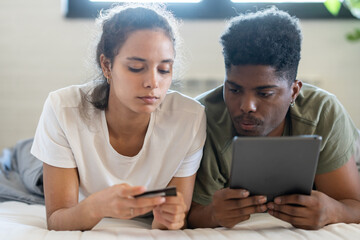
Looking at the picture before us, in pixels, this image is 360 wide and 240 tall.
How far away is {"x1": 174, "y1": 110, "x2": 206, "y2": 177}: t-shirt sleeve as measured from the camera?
138 centimetres

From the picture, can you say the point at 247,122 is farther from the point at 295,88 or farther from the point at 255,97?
the point at 295,88

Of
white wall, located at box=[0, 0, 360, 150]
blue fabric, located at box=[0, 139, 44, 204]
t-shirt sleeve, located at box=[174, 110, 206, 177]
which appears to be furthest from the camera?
white wall, located at box=[0, 0, 360, 150]

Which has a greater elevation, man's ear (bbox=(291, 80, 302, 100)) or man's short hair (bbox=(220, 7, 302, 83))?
man's short hair (bbox=(220, 7, 302, 83))

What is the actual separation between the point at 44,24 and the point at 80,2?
0.30 metres

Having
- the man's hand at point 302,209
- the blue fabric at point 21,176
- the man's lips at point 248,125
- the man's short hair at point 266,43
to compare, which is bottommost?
the blue fabric at point 21,176

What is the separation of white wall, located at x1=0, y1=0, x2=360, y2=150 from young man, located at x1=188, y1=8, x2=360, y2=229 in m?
1.87

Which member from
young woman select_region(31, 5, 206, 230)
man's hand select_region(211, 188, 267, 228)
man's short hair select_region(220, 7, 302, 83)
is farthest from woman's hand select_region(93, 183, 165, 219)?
man's short hair select_region(220, 7, 302, 83)

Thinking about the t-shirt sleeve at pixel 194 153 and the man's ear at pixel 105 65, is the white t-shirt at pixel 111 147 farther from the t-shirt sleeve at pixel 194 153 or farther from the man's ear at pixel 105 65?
the man's ear at pixel 105 65

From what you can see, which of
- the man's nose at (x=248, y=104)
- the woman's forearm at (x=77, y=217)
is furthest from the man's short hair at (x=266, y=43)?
the woman's forearm at (x=77, y=217)

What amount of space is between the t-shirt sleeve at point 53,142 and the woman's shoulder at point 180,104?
0.32 m

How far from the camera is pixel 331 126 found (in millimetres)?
1374

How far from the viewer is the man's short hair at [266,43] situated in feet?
4.23

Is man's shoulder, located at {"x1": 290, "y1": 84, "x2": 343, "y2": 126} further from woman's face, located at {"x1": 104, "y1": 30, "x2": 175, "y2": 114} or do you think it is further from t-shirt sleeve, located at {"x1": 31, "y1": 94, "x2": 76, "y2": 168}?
t-shirt sleeve, located at {"x1": 31, "y1": 94, "x2": 76, "y2": 168}

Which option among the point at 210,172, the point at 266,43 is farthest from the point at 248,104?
the point at 210,172
